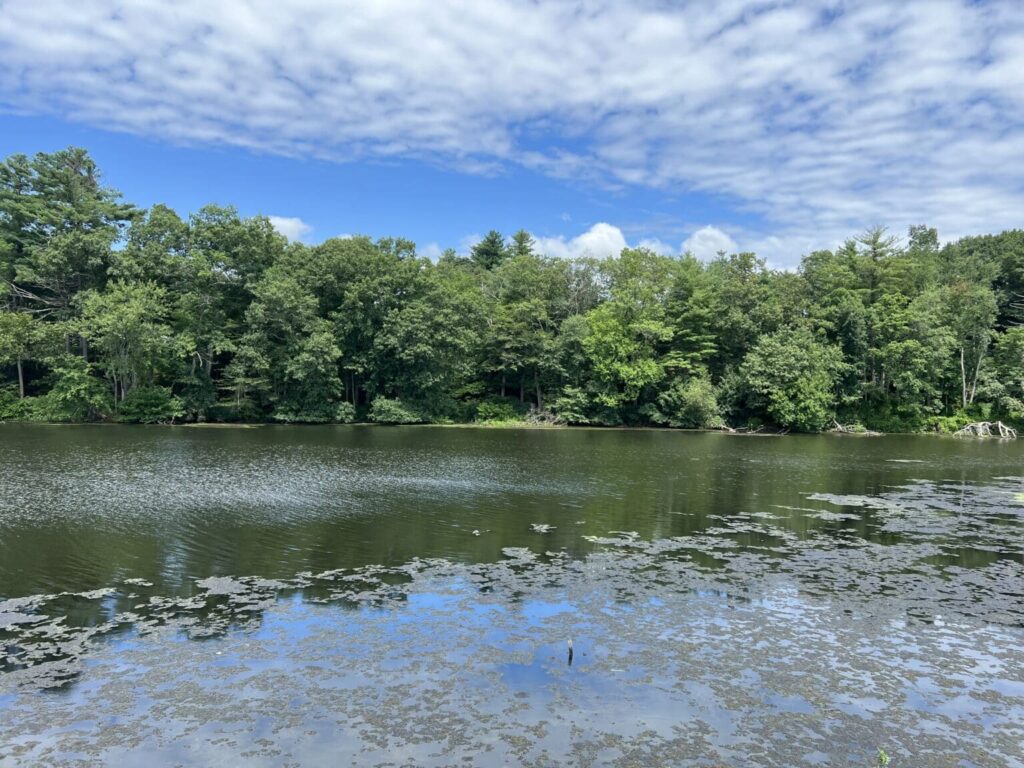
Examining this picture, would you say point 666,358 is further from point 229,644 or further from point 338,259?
point 229,644

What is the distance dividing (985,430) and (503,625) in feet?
188

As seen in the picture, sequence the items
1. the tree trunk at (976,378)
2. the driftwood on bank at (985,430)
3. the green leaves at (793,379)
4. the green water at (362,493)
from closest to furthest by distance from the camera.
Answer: the green water at (362,493), the driftwood on bank at (985,430), the green leaves at (793,379), the tree trunk at (976,378)

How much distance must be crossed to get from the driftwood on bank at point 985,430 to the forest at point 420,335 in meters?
3.16

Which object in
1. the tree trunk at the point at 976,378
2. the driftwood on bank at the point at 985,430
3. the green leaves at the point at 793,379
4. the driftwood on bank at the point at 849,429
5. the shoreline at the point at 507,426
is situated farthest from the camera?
the tree trunk at the point at 976,378

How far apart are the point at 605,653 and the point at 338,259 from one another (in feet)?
175

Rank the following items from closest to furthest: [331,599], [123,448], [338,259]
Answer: [331,599] < [123,448] < [338,259]

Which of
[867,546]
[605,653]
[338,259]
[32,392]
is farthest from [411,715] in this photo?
[32,392]

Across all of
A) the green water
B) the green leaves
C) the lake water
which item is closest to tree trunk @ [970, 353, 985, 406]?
the green leaves

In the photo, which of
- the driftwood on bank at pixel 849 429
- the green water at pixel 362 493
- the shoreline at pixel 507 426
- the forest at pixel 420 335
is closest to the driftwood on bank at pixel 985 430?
the shoreline at pixel 507 426

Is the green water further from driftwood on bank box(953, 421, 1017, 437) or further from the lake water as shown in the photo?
driftwood on bank box(953, 421, 1017, 437)

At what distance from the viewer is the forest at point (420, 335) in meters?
54.6

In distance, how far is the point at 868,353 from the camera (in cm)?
5862

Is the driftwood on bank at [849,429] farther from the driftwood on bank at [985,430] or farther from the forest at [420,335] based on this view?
the driftwood on bank at [985,430]

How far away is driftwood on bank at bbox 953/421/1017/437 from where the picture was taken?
52766mm
